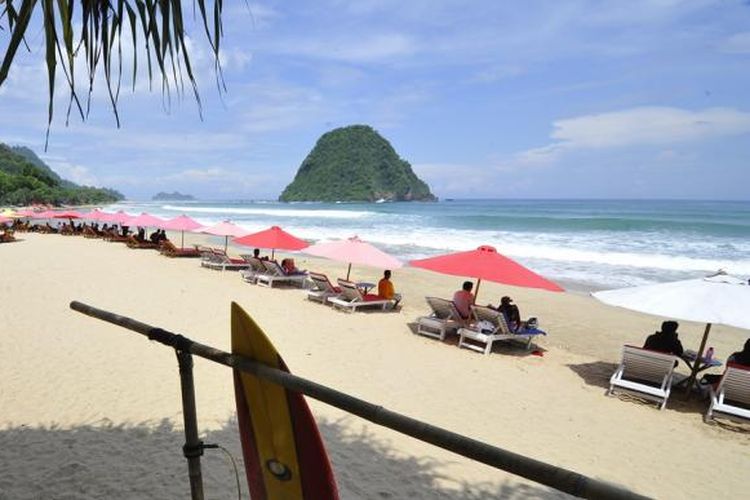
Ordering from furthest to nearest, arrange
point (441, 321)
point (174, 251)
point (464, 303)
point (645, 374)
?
1. point (174, 251)
2. point (464, 303)
3. point (441, 321)
4. point (645, 374)

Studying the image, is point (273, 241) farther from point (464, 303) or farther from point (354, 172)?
point (354, 172)

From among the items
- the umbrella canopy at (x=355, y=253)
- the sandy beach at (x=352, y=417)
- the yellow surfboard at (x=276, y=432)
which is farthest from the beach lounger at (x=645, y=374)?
the yellow surfboard at (x=276, y=432)

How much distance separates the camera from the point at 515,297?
42.5ft

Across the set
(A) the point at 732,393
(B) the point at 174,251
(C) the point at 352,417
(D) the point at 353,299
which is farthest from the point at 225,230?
(A) the point at 732,393

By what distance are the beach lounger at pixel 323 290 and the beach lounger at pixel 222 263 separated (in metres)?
4.75

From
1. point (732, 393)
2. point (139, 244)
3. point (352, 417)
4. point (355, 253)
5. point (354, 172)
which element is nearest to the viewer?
point (352, 417)

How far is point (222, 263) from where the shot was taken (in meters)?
14.9

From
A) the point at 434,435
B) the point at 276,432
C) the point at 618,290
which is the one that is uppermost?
the point at 434,435

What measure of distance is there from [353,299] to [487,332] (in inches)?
121

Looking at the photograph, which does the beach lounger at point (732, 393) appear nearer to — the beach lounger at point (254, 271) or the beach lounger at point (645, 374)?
the beach lounger at point (645, 374)

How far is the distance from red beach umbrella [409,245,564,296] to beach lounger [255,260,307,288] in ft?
16.8

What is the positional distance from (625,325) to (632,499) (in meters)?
10.5

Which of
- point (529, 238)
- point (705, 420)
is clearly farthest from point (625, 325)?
point (529, 238)

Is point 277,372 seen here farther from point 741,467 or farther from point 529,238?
point 529,238
